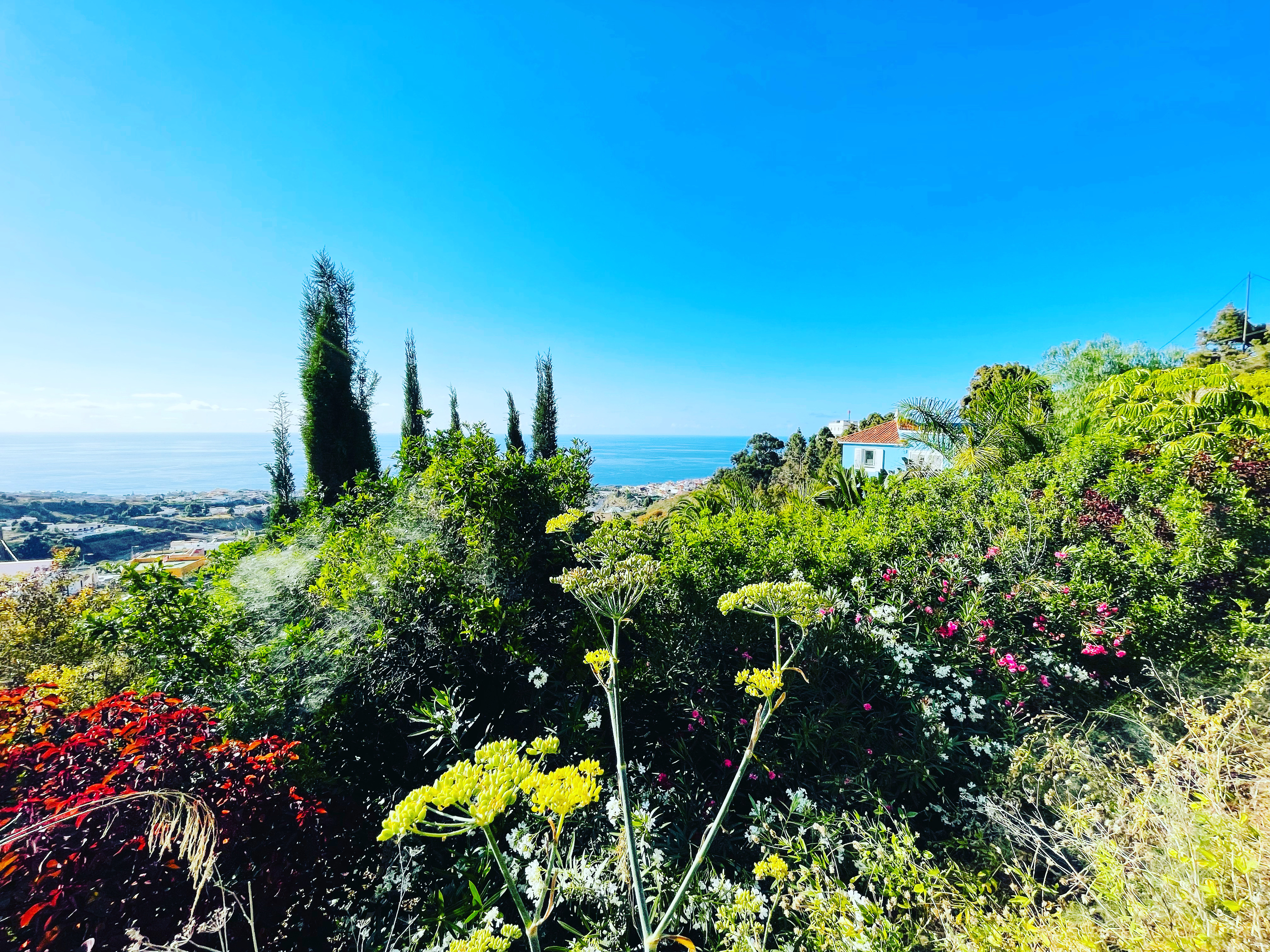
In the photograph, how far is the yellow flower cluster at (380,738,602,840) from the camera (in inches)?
38.8

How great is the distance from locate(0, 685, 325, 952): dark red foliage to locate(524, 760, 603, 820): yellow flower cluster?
38.8 inches

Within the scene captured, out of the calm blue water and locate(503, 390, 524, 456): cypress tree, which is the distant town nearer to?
the calm blue water

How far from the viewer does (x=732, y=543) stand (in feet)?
9.41

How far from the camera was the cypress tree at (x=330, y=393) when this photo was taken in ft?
36.7

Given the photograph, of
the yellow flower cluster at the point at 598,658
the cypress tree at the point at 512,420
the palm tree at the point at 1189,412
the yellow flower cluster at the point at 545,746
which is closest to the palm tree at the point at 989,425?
the palm tree at the point at 1189,412

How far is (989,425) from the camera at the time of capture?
5.14m

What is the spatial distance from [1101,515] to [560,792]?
13.6ft

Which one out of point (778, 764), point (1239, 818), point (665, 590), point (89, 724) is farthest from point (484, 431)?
point (1239, 818)

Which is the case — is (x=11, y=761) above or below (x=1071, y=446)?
below

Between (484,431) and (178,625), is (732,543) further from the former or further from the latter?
(178,625)

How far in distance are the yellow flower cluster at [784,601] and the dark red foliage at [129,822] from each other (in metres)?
1.77

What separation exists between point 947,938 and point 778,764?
964mm

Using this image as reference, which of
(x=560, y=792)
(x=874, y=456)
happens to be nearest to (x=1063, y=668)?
(x=560, y=792)

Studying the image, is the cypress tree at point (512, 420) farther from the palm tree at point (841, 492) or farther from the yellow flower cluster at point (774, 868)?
the yellow flower cluster at point (774, 868)
